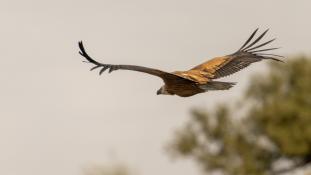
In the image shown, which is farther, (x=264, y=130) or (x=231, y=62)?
(x=264, y=130)

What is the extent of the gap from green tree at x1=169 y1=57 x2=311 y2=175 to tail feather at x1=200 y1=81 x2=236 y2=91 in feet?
142

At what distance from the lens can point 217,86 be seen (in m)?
12.2

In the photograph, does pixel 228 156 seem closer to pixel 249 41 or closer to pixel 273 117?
pixel 273 117

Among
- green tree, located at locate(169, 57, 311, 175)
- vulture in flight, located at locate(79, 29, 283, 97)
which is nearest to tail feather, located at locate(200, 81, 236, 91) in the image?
vulture in flight, located at locate(79, 29, 283, 97)

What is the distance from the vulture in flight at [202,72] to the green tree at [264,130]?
4137 centimetres

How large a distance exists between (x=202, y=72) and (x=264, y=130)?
156ft

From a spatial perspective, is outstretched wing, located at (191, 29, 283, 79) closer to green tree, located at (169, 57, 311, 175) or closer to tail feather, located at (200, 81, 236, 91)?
tail feather, located at (200, 81, 236, 91)

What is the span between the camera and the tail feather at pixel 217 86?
12125 millimetres

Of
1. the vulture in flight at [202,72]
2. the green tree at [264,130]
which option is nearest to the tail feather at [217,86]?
the vulture in flight at [202,72]

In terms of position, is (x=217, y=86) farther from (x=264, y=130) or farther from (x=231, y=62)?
(x=264, y=130)

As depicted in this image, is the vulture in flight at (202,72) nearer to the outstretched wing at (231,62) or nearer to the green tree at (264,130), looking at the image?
the outstretched wing at (231,62)

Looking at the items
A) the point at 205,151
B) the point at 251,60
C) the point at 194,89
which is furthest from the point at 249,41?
the point at 205,151

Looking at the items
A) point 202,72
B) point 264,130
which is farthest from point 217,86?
point 264,130

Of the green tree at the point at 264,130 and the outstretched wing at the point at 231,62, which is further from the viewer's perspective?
the green tree at the point at 264,130
